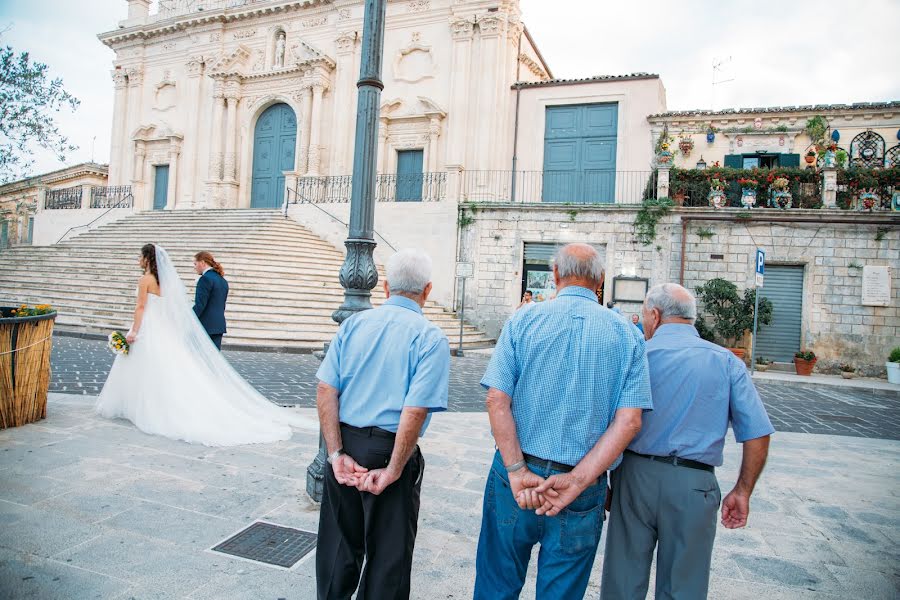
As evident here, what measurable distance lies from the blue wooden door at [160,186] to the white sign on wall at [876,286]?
26090mm

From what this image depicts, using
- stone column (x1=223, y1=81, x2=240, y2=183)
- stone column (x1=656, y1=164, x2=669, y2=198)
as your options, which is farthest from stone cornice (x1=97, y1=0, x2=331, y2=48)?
stone column (x1=656, y1=164, x2=669, y2=198)

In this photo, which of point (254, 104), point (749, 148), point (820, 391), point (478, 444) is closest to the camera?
point (478, 444)

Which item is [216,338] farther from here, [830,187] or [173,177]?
[173,177]

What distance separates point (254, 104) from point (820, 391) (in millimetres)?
22294

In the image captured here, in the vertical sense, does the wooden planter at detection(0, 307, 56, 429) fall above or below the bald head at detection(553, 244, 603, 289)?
below

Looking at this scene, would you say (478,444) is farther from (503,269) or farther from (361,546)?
(503,269)

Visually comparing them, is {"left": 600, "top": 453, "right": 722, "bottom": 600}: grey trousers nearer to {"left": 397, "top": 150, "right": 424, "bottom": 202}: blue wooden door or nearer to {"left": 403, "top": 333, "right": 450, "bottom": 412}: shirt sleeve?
{"left": 403, "top": 333, "right": 450, "bottom": 412}: shirt sleeve

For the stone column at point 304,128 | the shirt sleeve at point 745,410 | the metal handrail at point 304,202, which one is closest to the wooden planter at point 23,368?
the shirt sleeve at point 745,410

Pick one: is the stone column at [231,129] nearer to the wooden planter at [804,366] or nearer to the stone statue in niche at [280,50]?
the stone statue in niche at [280,50]

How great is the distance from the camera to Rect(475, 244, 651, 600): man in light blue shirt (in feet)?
6.85

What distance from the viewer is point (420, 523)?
3.67 meters

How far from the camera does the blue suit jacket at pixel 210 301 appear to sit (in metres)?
6.43

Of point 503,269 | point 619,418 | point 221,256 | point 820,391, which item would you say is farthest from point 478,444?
point 221,256

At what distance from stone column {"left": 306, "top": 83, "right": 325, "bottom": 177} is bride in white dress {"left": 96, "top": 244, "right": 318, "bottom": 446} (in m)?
17.0
